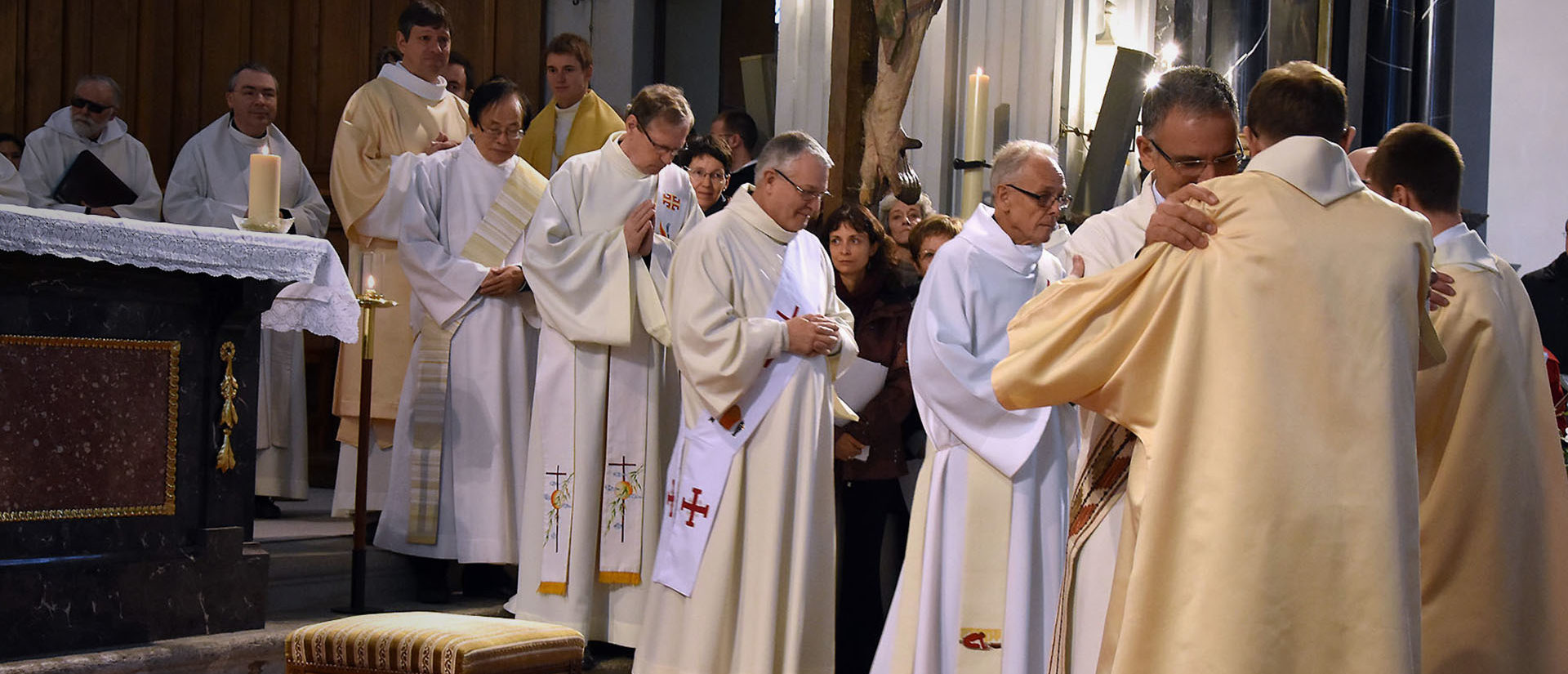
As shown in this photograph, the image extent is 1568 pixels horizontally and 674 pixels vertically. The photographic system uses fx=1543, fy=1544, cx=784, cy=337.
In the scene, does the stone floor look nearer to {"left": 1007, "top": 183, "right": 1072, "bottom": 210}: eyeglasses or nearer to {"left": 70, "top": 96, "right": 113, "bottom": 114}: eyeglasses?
{"left": 70, "top": 96, "right": 113, "bottom": 114}: eyeglasses

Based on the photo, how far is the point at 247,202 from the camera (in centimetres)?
647

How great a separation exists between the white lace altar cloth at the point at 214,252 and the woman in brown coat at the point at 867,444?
1.66 meters

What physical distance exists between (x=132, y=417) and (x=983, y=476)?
2.50 meters

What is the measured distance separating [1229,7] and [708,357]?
3498 mm

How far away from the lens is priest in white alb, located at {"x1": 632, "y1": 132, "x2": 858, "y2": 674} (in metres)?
4.63

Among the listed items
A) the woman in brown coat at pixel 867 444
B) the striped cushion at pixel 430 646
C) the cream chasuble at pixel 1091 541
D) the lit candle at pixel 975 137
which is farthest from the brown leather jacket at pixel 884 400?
the cream chasuble at pixel 1091 541

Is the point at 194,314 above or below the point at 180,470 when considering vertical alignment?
above

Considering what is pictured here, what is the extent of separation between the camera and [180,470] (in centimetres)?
468

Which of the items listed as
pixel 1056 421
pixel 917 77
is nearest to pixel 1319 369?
pixel 1056 421

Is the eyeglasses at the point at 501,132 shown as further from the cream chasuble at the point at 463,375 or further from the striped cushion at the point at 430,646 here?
the striped cushion at the point at 430,646

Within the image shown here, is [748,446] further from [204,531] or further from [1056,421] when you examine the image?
[204,531]

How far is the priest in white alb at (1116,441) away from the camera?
118 inches

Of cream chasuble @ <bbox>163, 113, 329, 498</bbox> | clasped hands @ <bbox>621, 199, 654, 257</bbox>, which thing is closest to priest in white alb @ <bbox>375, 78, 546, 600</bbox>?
clasped hands @ <bbox>621, 199, 654, 257</bbox>

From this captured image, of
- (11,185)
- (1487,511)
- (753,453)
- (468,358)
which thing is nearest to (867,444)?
(753,453)
